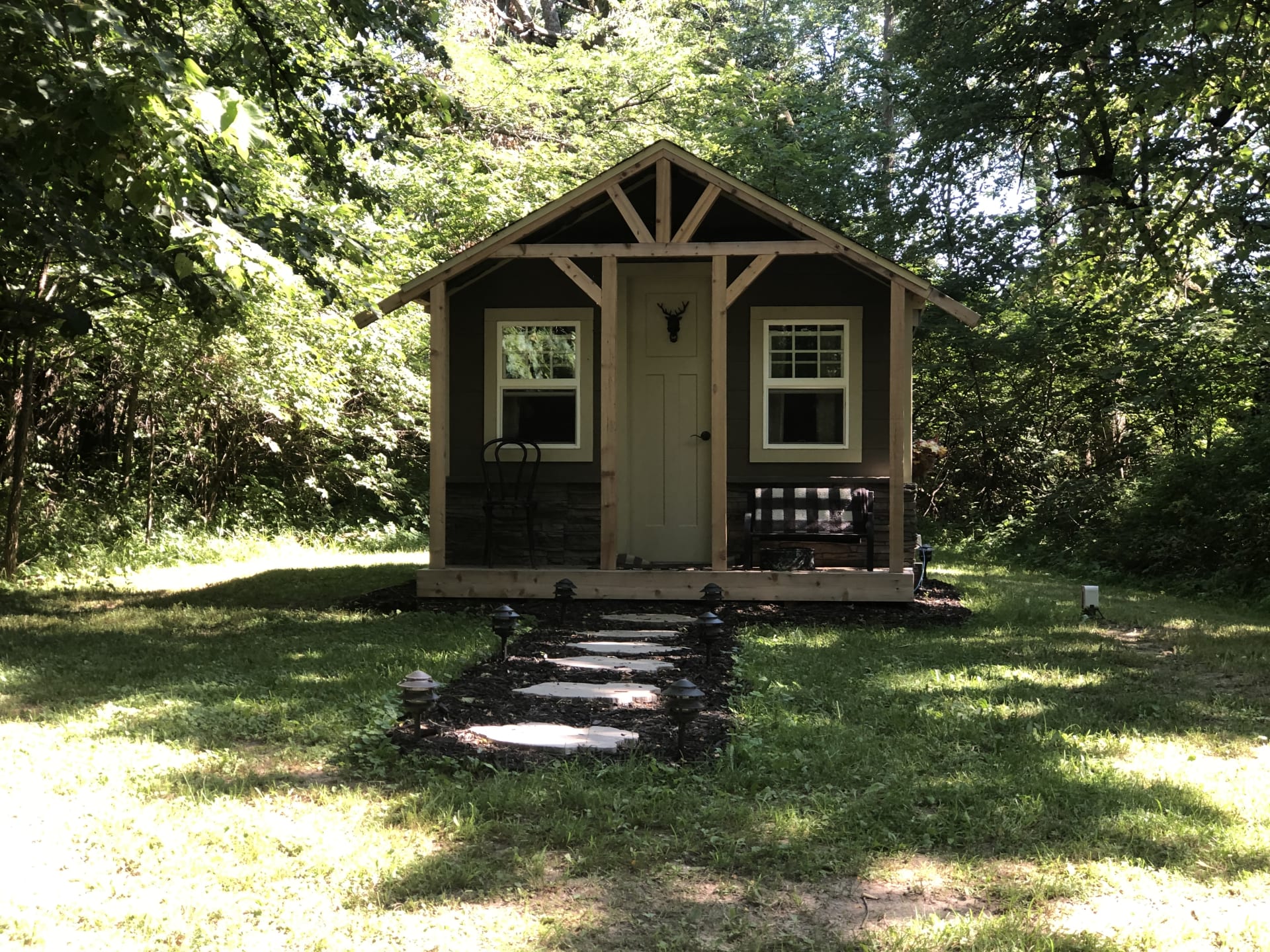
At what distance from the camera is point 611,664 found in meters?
5.65

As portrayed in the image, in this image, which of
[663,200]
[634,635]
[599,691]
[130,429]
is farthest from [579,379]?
[130,429]

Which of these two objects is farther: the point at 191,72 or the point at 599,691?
the point at 599,691

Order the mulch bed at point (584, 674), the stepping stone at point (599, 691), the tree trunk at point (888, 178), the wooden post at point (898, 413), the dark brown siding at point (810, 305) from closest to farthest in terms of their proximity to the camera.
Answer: the mulch bed at point (584, 674), the stepping stone at point (599, 691), the wooden post at point (898, 413), the dark brown siding at point (810, 305), the tree trunk at point (888, 178)

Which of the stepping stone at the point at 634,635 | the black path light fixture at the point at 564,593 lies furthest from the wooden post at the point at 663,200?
the stepping stone at the point at 634,635

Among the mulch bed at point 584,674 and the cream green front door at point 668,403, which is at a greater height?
the cream green front door at point 668,403

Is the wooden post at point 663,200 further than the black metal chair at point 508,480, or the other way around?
the black metal chair at point 508,480

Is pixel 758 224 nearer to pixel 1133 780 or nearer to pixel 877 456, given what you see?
pixel 877 456

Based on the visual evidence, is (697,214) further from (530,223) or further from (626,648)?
(626,648)

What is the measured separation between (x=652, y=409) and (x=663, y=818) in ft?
18.8

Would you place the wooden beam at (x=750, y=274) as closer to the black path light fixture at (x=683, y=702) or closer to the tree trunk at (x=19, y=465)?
the black path light fixture at (x=683, y=702)

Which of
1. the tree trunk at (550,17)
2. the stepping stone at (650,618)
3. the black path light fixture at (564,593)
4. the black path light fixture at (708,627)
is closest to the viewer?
the black path light fixture at (708,627)

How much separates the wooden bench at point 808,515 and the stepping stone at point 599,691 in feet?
10.2

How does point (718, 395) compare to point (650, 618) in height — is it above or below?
above

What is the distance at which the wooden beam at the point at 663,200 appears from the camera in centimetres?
777
